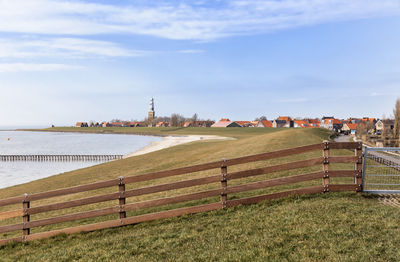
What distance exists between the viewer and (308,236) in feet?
22.3

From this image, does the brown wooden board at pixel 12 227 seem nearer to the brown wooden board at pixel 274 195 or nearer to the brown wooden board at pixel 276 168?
the brown wooden board at pixel 274 195

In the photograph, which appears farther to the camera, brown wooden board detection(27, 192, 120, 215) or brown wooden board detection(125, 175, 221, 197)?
brown wooden board detection(27, 192, 120, 215)

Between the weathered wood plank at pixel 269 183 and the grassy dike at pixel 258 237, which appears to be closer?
the grassy dike at pixel 258 237

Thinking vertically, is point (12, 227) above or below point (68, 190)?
below

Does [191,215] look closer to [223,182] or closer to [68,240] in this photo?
[223,182]

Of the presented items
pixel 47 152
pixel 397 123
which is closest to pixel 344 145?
pixel 397 123

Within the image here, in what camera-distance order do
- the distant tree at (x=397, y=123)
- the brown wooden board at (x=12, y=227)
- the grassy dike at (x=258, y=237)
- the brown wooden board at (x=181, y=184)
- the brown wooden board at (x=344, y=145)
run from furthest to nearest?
1. the distant tree at (x=397, y=123)
2. the brown wooden board at (x=12, y=227)
3. the brown wooden board at (x=344, y=145)
4. the brown wooden board at (x=181, y=184)
5. the grassy dike at (x=258, y=237)

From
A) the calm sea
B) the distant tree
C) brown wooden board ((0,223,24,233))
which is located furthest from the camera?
the distant tree

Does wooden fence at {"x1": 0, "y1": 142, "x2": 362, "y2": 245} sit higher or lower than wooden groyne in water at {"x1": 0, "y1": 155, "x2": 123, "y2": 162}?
higher

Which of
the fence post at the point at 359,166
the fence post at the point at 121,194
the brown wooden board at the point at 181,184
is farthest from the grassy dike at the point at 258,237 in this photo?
the brown wooden board at the point at 181,184

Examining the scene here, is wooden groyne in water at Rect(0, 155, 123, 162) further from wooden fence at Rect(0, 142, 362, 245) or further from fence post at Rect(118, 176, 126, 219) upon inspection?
fence post at Rect(118, 176, 126, 219)

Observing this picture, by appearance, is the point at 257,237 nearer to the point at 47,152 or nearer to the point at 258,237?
the point at 258,237

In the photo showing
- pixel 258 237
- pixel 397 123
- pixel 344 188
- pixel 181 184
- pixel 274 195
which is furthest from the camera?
pixel 397 123

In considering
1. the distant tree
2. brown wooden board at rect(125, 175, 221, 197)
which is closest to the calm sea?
brown wooden board at rect(125, 175, 221, 197)
